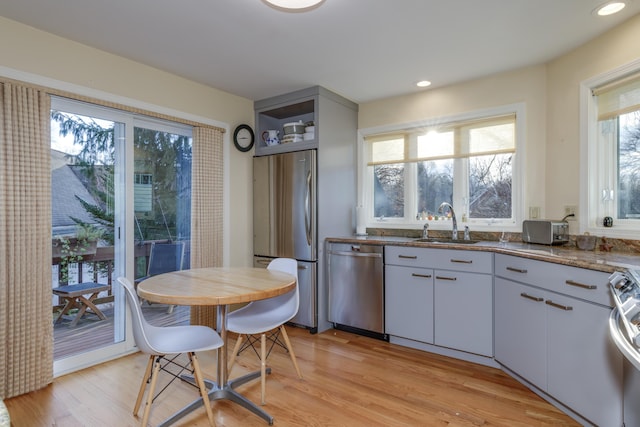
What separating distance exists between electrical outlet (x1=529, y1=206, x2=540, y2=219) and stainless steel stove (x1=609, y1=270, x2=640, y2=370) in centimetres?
144

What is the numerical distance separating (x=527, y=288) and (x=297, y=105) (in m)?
2.69

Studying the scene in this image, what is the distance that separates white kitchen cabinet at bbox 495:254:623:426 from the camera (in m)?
1.72

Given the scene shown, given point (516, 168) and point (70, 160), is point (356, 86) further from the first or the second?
point (70, 160)

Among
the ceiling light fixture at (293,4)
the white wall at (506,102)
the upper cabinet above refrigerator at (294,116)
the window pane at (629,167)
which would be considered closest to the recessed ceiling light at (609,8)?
the window pane at (629,167)

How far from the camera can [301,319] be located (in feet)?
11.4

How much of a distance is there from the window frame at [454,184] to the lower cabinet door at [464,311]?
774 mm

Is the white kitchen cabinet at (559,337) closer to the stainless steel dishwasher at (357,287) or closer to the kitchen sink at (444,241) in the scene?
the kitchen sink at (444,241)

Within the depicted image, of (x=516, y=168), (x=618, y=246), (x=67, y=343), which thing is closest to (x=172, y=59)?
→ (x=67, y=343)

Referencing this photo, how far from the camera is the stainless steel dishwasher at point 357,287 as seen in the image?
314 cm

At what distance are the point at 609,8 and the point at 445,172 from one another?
1.71m

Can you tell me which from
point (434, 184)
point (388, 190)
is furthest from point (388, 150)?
point (434, 184)

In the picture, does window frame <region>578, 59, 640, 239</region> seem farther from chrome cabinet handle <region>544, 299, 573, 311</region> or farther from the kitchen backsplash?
chrome cabinet handle <region>544, 299, 573, 311</region>

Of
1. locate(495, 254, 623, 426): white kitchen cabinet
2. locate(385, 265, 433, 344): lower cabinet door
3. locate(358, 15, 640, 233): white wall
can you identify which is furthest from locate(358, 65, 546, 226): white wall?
locate(385, 265, 433, 344): lower cabinet door

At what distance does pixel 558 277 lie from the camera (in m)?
2.00
